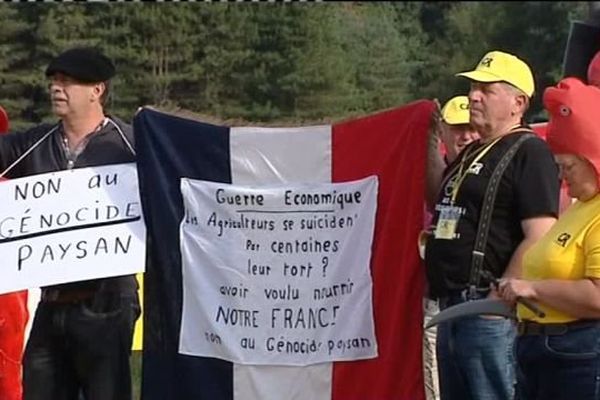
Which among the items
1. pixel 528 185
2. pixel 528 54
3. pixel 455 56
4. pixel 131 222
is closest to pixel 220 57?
pixel 455 56

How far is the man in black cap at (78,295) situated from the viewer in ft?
17.6

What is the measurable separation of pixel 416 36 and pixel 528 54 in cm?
1951

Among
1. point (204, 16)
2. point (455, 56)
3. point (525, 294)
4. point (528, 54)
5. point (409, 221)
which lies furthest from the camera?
point (528, 54)

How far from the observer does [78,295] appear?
213 inches

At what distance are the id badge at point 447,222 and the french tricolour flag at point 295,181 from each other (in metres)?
0.35

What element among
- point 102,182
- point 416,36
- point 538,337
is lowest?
point 538,337

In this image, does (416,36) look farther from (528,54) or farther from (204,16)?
(528,54)

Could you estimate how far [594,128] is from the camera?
14.5ft

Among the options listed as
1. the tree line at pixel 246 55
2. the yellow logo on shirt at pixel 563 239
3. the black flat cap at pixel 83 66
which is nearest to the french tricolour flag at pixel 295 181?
the black flat cap at pixel 83 66

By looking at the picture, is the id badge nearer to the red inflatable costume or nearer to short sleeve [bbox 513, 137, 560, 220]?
short sleeve [bbox 513, 137, 560, 220]

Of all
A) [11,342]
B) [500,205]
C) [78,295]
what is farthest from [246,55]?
[500,205]

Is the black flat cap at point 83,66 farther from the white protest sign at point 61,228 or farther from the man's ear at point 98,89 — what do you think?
the white protest sign at point 61,228

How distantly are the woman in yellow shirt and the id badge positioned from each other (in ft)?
1.77

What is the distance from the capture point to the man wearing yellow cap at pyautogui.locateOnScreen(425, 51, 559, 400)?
496 centimetres
